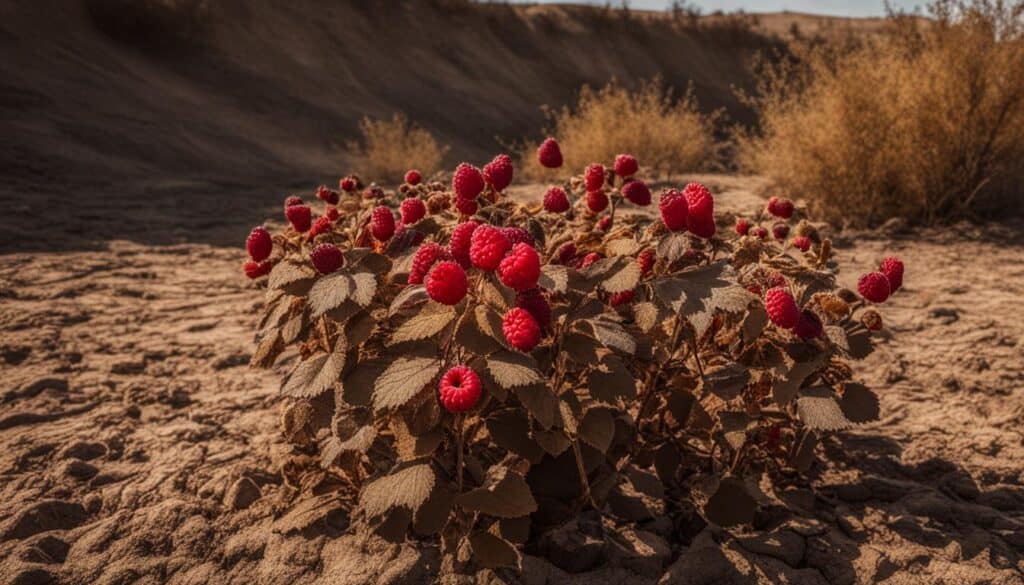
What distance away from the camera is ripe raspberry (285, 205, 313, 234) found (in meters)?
2.02

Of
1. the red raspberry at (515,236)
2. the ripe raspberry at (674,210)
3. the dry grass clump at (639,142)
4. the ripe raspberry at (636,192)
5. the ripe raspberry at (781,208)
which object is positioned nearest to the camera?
the red raspberry at (515,236)

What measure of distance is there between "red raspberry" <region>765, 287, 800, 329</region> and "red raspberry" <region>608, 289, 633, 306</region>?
1.20 ft

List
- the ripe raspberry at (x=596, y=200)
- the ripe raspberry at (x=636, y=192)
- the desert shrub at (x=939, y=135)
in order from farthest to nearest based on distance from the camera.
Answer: the desert shrub at (x=939, y=135) < the ripe raspberry at (x=596, y=200) < the ripe raspberry at (x=636, y=192)

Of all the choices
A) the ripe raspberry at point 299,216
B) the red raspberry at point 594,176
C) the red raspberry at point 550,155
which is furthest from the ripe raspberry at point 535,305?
the ripe raspberry at point 299,216

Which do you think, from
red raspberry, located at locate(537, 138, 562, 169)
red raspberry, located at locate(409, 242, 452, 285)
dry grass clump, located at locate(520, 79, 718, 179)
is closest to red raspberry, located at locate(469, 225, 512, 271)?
red raspberry, located at locate(409, 242, 452, 285)

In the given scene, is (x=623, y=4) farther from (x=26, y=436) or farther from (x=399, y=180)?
(x=26, y=436)

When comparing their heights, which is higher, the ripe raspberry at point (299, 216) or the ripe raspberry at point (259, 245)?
the ripe raspberry at point (299, 216)

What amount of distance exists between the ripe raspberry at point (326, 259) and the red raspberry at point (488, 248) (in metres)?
0.52

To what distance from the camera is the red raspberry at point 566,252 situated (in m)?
1.76

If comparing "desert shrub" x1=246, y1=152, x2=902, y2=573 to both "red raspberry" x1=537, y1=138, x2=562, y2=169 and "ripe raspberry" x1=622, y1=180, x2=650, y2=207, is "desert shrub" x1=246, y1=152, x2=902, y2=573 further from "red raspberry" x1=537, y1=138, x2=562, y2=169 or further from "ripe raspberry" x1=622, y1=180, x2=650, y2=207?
"red raspberry" x1=537, y1=138, x2=562, y2=169

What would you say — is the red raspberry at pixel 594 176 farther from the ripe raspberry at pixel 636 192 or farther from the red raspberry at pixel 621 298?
the red raspberry at pixel 621 298

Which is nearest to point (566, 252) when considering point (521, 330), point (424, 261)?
point (424, 261)

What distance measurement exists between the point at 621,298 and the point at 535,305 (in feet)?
1.34

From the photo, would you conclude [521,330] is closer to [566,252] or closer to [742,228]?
[566,252]
